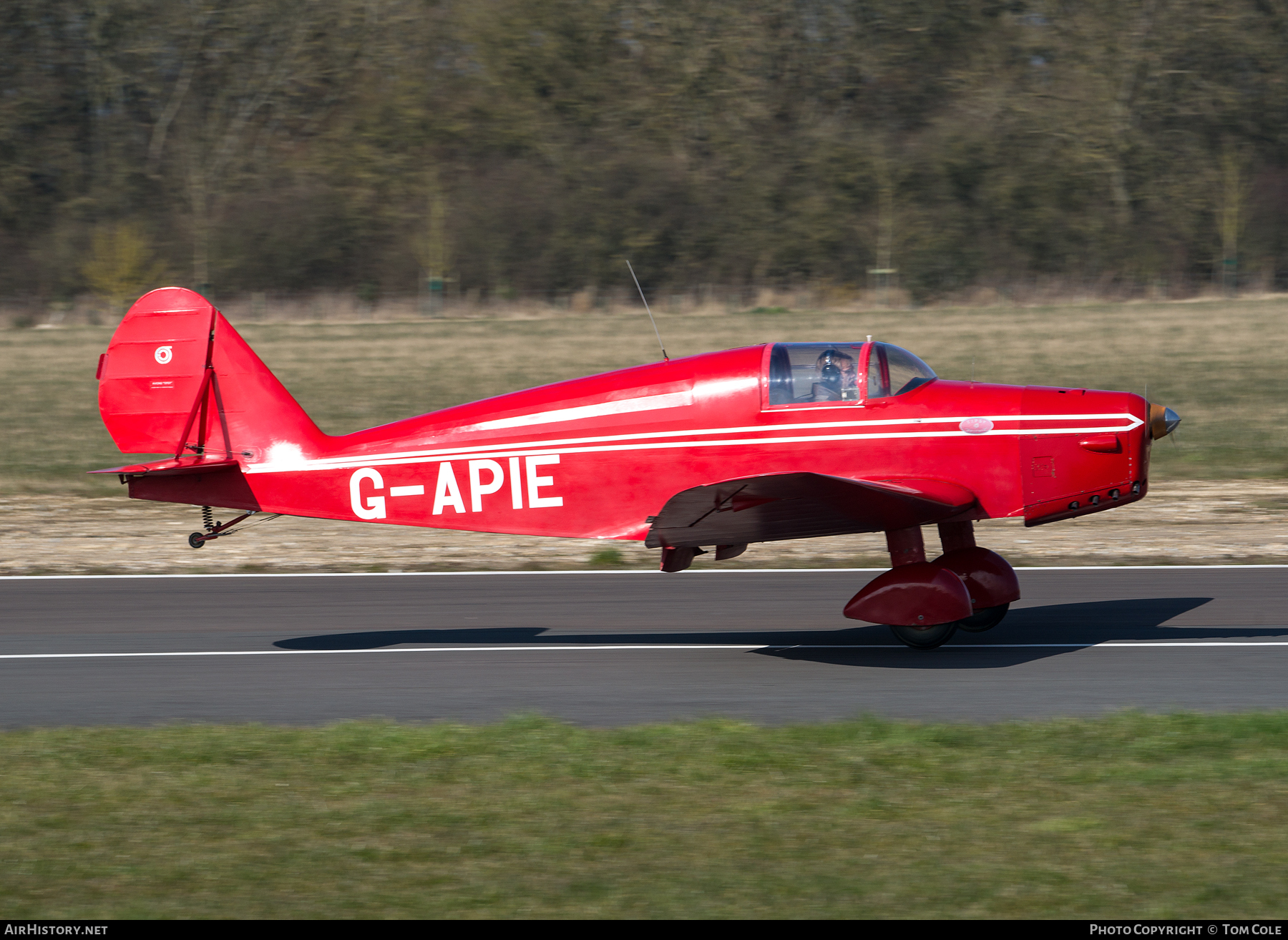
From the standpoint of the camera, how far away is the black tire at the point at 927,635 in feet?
32.3

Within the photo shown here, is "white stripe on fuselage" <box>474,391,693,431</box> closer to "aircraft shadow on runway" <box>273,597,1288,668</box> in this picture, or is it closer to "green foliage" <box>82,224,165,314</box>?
"aircraft shadow on runway" <box>273,597,1288,668</box>

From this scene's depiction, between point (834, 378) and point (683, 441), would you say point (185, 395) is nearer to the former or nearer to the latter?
point (683, 441)

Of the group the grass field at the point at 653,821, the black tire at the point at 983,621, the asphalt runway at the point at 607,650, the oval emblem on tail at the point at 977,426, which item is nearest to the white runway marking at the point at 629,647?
the asphalt runway at the point at 607,650

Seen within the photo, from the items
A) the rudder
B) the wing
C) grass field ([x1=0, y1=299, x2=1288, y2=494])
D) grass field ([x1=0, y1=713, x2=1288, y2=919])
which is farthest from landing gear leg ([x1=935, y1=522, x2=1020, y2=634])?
grass field ([x1=0, y1=299, x2=1288, y2=494])

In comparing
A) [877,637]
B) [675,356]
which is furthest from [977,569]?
[675,356]

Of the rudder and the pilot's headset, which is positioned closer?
the pilot's headset

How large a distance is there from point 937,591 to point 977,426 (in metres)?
1.22

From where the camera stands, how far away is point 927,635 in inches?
389

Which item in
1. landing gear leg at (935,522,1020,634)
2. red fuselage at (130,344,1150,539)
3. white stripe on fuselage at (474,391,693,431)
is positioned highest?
white stripe on fuselage at (474,391,693,431)

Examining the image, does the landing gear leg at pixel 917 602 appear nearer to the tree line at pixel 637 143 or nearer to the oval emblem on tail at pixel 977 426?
the oval emblem on tail at pixel 977 426

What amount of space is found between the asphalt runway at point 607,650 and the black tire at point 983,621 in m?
0.06

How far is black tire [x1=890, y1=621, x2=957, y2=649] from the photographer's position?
32.3ft

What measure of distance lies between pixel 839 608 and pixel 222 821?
21.1 ft

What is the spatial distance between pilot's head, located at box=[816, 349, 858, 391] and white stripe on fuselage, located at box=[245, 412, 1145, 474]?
0.94 ft
